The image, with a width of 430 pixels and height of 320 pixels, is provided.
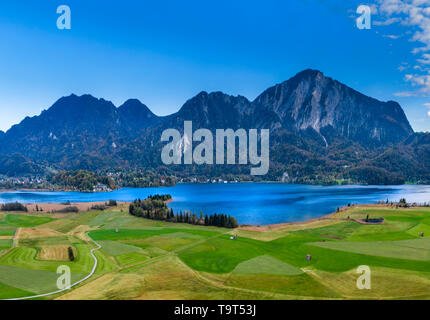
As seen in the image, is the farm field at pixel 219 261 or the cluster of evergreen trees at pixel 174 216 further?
the cluster of evergreen trees at pixel 174 216

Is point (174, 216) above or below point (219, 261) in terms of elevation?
below

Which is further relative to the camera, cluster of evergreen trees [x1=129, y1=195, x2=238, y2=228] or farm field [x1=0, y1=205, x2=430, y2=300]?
cluster of evergreen trees [x1=129, y1=195, x2=238, y2=228]

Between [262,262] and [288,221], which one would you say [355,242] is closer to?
[262,262]

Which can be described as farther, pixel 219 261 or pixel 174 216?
pixel 174 216
